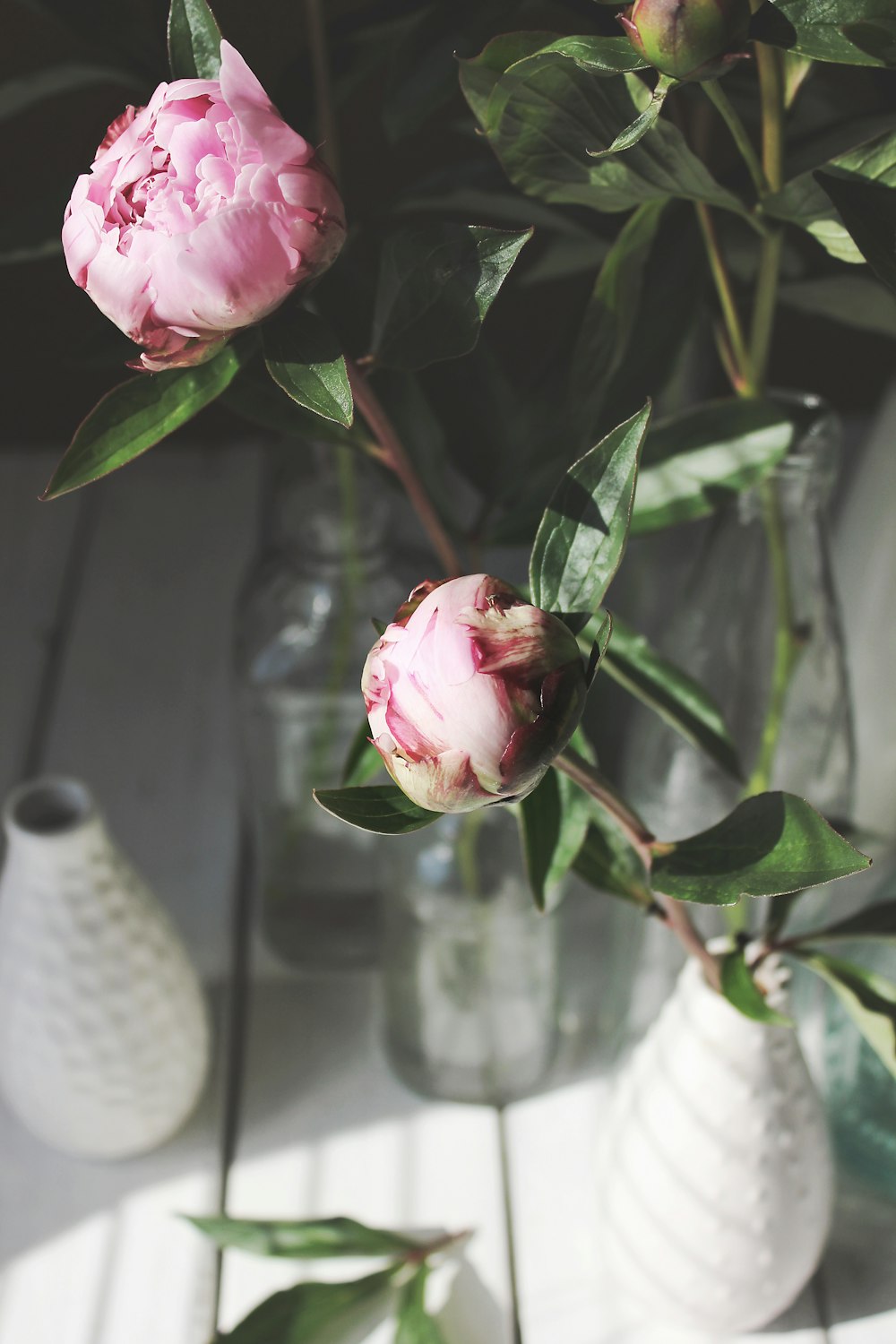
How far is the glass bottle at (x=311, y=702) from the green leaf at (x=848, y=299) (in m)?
0.21

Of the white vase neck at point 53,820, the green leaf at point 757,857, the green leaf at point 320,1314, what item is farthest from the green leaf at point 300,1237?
the green leaf at point 757,857

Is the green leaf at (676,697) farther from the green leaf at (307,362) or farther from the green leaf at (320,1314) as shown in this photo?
the green leaf at (320,1314)

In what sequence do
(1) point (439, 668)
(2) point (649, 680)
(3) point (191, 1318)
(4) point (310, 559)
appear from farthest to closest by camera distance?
1. (4) point (310, 559)
2. (3) point (191, 1318)
3. (2) point (649, 680)
4. (1) point (439, 668)

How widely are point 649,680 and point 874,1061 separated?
0.24 meters

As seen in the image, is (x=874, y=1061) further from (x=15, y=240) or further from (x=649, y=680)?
(x=15, y=240)

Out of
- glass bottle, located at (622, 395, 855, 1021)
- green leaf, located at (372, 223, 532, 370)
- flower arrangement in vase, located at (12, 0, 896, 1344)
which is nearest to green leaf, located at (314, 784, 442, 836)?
flower arrangement in vase, located at (12, 0, 896, 1344)

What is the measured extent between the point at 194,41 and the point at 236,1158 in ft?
1.45

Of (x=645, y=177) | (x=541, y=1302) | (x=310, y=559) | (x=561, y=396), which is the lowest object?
(x=541, y=1302)

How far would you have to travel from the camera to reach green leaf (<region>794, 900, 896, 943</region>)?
0.45 metres

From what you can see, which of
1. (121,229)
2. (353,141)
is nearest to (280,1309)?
(121,229)

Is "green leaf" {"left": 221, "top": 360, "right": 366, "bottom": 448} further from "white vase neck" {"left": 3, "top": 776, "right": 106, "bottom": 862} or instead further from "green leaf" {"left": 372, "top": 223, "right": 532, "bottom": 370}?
"white vase neck" {"left": 3, "top": 776, "right": 106, "bottom": 862}

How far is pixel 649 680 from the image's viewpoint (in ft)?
1.44

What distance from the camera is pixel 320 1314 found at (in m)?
0.51

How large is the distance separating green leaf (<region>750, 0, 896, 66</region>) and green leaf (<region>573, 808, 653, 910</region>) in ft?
0.73
